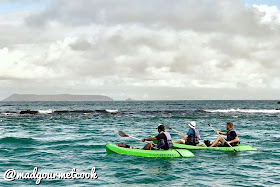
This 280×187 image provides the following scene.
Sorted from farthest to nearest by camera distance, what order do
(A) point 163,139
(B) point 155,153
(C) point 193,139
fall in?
(C) point 193,139, (A) point 163,139, (B) point 155,153

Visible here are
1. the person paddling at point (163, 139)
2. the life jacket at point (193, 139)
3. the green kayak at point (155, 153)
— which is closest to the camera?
the green kayak at point (155, 153)

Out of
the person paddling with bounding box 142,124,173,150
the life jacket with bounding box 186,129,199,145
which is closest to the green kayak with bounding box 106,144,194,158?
the person paddling with bounding box 142,124,173,150

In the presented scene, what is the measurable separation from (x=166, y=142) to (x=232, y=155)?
367 cm

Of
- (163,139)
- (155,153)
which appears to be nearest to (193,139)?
(163,139)

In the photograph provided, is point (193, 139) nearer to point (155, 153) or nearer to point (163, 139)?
point (163, 139)

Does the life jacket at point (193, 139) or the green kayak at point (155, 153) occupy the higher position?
the life jacket at point (193, 139)

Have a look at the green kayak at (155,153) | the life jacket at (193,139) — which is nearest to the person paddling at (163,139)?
the green kayak at (155,153)

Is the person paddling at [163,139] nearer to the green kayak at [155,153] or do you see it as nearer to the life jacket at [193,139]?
the green kayak at [155,153]

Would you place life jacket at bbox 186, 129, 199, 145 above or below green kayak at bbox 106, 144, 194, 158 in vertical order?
above

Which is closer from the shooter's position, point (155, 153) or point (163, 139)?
point (155, 153)

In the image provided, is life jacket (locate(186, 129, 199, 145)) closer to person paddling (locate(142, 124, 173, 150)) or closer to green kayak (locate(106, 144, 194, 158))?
green kayak (locate(106, 144, 194, 158))

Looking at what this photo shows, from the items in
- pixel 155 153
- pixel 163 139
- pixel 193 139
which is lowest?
pixel 155 153

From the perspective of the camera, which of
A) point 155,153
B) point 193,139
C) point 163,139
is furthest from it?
point 193,139

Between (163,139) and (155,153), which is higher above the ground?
(163,139)
